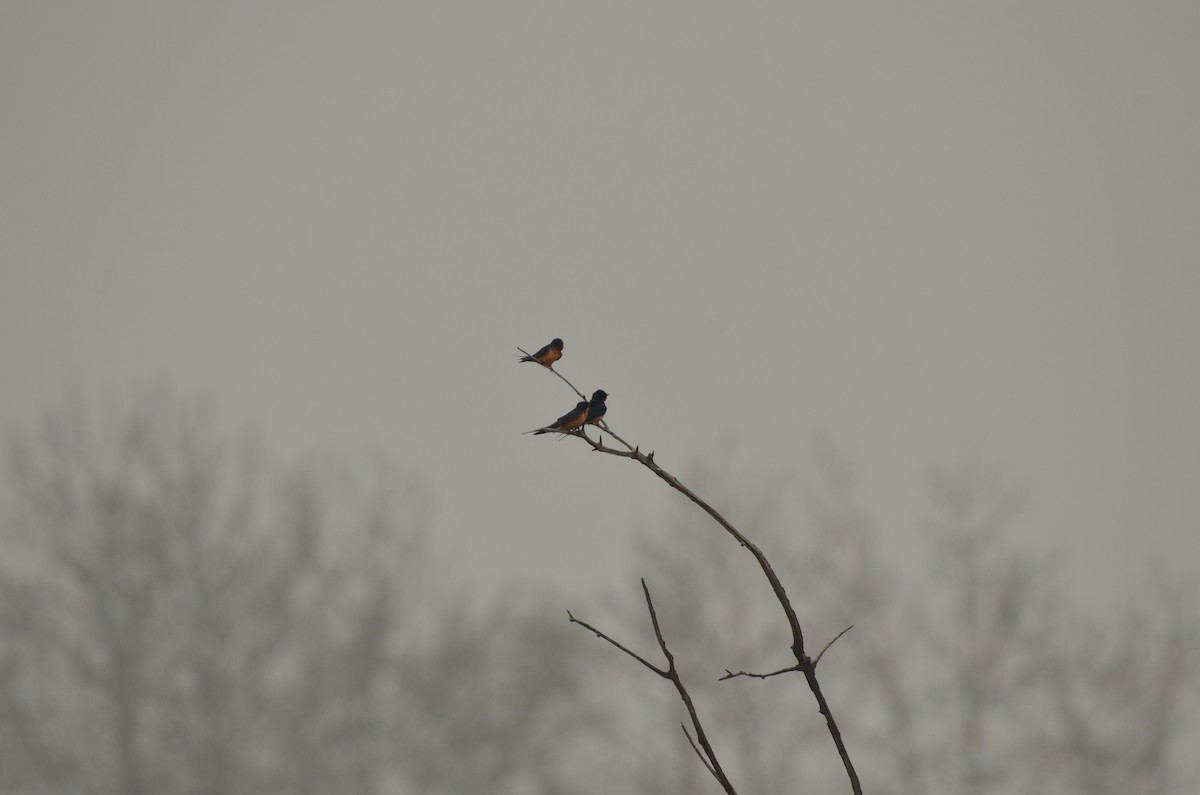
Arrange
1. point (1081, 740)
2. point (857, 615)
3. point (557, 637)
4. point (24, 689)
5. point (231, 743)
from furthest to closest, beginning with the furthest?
point (557, 637) < point (231, 743) < point (24, 689) < point (857, 615) < point (1081, 740)

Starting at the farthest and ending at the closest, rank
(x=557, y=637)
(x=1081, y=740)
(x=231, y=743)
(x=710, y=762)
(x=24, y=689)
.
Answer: (x=557, y=637)
(x=231, y=743)
(x=24, y=689)
(x=1081, y=740)
(x=710, y=762)

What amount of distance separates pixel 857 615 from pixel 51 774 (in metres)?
10.0

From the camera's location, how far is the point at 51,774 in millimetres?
14469

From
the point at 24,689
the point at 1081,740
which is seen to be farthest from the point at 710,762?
the point at 24,689

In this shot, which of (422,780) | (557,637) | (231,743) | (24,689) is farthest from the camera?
(557,637)

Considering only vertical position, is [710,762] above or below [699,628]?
below

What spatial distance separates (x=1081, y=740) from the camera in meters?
12.1

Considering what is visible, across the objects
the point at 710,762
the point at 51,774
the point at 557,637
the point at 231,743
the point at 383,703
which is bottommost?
the point at 710,762

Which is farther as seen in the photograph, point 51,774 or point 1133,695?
point 51,774

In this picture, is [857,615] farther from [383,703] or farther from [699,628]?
[383,703]

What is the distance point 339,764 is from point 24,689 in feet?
13.5

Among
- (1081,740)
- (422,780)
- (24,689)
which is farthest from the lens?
(422,780)

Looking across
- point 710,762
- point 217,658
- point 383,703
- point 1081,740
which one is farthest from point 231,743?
point 710,762

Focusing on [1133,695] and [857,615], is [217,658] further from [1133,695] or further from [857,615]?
Result: [1133,695]
